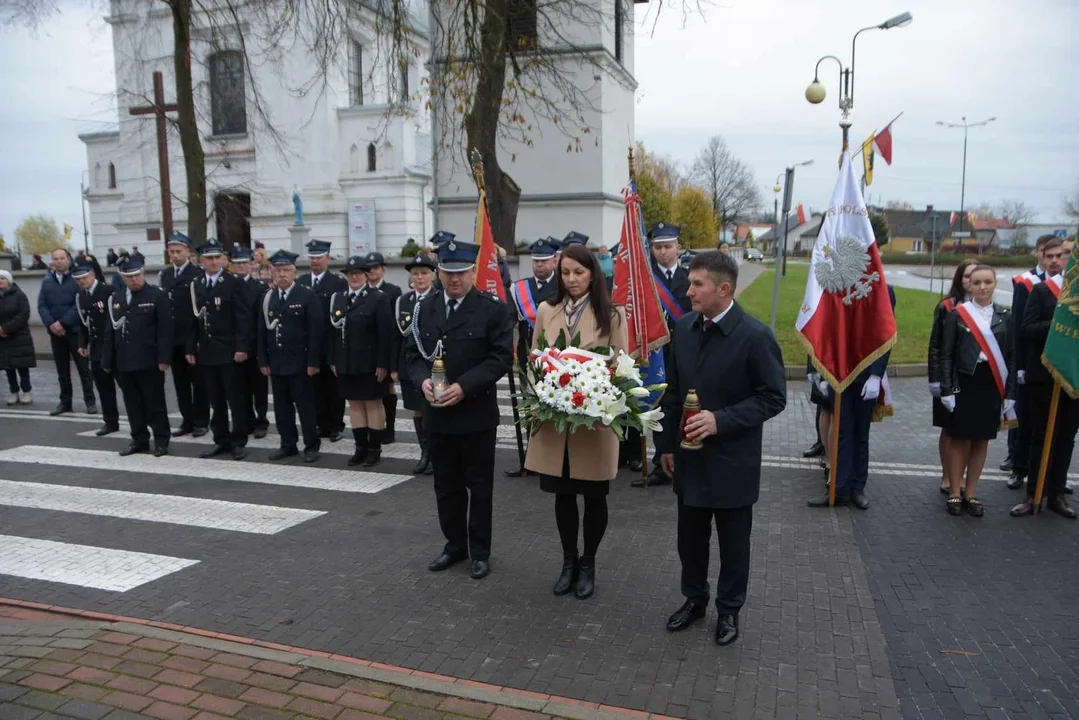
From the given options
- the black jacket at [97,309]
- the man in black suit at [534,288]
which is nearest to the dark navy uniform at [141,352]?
the black jacket at [97,309]

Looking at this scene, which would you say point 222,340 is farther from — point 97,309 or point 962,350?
point 962,350

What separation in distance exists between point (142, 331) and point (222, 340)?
0.93m

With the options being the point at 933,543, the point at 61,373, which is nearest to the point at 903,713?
the point at 933,543

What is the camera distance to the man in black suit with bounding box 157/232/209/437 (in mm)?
9805

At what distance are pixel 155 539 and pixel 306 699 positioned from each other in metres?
3.25

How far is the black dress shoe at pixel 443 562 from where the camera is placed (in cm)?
566

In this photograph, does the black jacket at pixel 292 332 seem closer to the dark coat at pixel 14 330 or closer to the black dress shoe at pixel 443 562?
the black dress shoe at pixel 443 562

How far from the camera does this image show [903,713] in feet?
12.6

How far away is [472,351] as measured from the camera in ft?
18.1

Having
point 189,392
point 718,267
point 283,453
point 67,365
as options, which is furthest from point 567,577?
point 67,365

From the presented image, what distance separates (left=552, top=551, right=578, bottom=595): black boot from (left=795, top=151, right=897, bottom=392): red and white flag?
3.01 meters

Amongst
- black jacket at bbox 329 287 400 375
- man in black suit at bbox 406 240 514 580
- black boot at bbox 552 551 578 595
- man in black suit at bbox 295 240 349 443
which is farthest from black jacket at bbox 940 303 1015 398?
man in black suit at bbox 295 240 349 443

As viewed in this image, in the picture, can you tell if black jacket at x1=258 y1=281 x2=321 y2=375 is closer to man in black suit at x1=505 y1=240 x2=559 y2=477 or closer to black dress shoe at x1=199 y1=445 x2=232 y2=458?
black dress shoe at x1=199 y1=445 x2=232 y2=458


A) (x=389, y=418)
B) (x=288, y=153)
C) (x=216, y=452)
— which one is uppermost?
(x=288, y=153)
